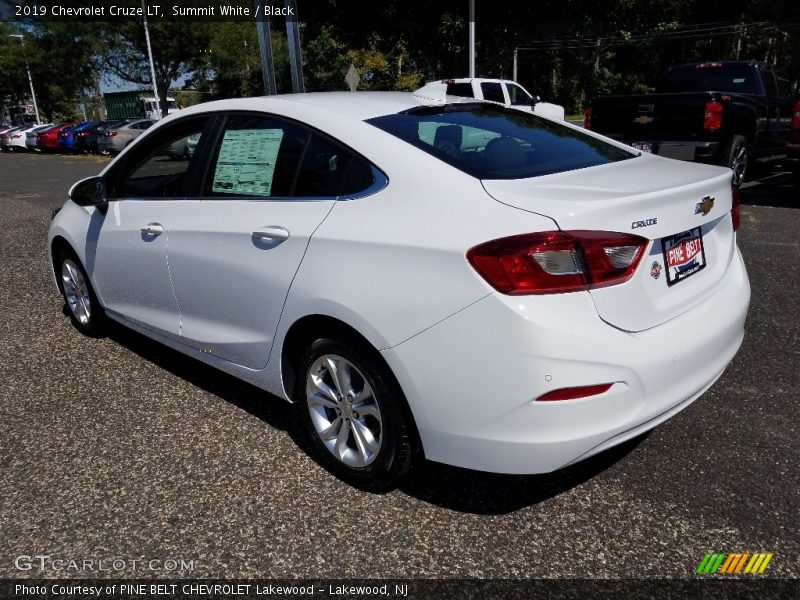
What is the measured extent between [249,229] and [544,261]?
140cm

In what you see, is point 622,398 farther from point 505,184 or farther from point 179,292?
point 179,292

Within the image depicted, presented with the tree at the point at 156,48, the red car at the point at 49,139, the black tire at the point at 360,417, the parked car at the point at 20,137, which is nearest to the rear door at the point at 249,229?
the black tire at the point at 360,417

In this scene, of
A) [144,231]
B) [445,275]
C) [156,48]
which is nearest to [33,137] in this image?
[156,48]

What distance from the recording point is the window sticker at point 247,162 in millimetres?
3061

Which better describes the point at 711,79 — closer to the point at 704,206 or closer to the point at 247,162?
the point at 704,206

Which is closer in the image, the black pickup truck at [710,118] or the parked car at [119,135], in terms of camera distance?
the black pickup truck at [710,118]

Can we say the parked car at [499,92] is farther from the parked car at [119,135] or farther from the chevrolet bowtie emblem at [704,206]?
the parked car at [119,135]

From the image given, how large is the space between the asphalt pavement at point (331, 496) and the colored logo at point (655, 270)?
0.95 metres

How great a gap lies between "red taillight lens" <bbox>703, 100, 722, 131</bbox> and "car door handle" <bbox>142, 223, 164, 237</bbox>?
7.81 meters

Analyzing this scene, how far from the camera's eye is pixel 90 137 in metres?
29.1

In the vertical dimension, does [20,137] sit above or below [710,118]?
below

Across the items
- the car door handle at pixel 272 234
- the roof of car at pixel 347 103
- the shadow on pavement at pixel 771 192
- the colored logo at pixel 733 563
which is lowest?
the shadow on pavement at pixel 771 192

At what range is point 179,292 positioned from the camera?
3455mm

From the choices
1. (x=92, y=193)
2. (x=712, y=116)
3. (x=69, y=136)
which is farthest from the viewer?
(x=69, y=136)
